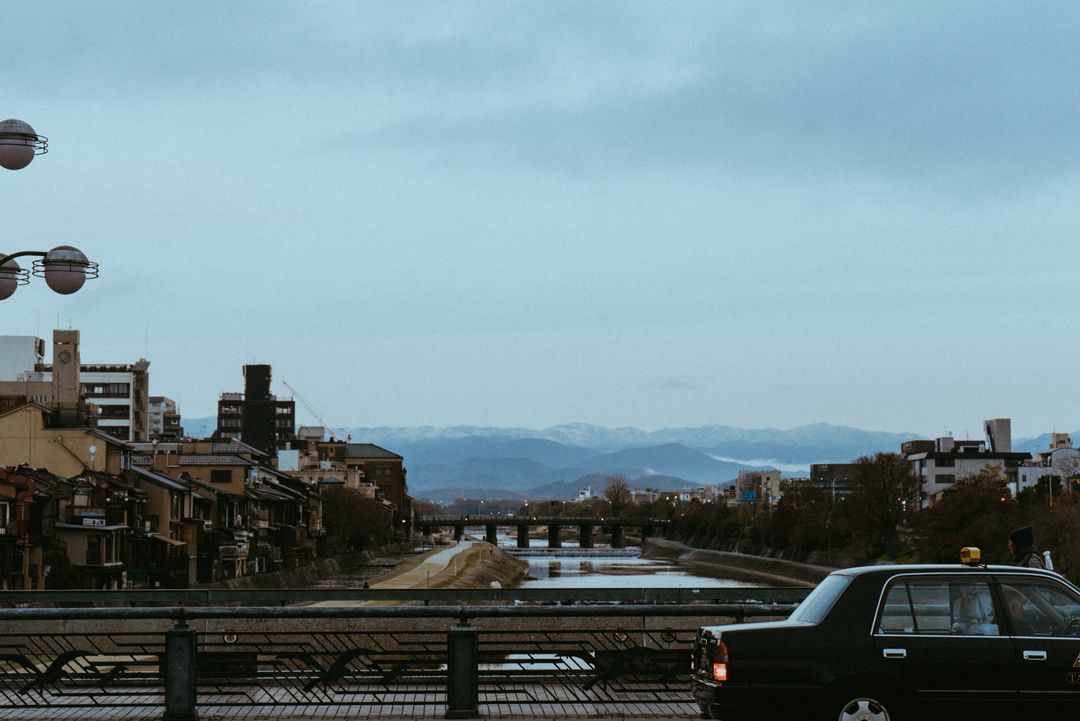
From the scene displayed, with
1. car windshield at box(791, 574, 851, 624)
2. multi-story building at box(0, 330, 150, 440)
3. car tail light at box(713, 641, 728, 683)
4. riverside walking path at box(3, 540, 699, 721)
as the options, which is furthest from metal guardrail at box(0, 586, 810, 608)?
multi-story building at box(0, 330, 150, 440)

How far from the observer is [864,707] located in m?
12.7

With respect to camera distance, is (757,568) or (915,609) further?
(757,568)

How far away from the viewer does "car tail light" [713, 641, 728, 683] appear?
12711 mm

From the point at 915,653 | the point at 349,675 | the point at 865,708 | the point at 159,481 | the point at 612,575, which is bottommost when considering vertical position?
the point at 612,575

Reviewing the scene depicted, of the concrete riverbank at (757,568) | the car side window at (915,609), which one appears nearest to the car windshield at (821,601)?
the car side window at (915,609)

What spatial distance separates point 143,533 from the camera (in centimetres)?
7506

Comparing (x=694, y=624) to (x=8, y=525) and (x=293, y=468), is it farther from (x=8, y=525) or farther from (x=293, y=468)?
(x=293, y=468)

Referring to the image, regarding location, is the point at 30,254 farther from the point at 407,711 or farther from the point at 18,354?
the point at 18,354

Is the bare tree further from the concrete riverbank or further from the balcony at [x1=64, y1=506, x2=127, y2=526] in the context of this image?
the balcony at [x1=64, y1=506, x2=127, y2=526]

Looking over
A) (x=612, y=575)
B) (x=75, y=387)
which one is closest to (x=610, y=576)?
(x=612, y=575)

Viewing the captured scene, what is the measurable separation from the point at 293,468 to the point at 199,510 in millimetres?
80028

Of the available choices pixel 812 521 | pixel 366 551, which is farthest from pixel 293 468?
pixel 812 521

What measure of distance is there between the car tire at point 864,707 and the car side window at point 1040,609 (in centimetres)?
141

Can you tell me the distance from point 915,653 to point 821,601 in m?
0.99
